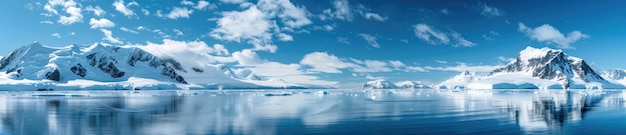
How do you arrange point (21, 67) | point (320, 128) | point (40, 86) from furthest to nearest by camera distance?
point (21, 67), point (40, 86), point (320, 128)

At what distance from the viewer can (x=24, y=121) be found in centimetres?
2480

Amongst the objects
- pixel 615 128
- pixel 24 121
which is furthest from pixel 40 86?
pixel 615 128

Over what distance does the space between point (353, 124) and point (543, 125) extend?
381 inches

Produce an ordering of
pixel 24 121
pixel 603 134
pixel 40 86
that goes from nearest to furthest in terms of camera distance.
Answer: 1. pixel 603 134
2. pixel 24 121
3. pixel 40 86

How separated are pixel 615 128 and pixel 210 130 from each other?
19476mm

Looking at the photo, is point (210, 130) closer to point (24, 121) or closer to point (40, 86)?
point (24, 121)

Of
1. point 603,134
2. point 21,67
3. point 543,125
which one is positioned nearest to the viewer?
point 603,134

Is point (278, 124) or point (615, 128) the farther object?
point (278, 124)

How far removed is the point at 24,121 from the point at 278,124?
14.3 m

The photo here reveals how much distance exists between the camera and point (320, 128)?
70.0 ft

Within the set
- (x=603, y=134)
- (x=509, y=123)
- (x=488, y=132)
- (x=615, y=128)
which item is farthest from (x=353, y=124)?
(x=615, y=128)

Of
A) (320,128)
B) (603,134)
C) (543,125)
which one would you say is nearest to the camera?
(603,134)

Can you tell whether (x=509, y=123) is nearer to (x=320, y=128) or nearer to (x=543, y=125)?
(x=543, y=125)

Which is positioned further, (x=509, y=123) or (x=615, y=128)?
(x=509, y=123)
